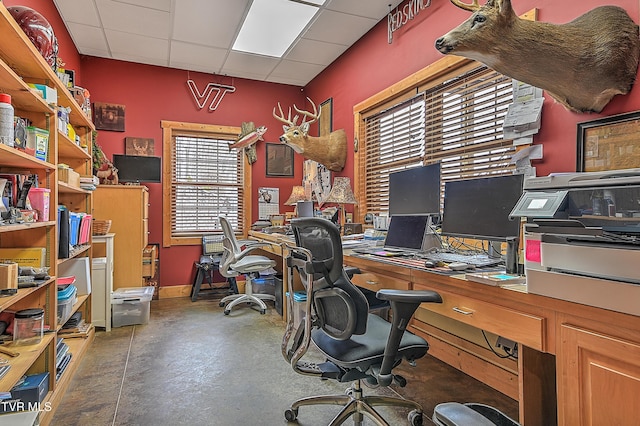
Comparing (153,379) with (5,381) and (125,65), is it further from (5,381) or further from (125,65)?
(125,65)

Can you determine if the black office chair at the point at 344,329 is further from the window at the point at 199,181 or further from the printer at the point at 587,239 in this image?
the window at the point at 199,181

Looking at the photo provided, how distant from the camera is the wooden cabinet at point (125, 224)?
3736 mm

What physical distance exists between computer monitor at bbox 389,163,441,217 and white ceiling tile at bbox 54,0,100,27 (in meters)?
3.08

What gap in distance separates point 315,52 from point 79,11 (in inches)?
90.4

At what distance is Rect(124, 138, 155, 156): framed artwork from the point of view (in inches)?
174

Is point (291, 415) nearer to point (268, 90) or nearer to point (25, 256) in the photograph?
point (25, 256)

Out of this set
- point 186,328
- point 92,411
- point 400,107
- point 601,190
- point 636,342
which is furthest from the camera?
point 186,328

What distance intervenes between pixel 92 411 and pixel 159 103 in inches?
144

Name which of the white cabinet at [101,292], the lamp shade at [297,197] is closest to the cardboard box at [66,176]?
the white cabinet at [101,292]

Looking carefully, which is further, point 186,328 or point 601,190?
point 186,328

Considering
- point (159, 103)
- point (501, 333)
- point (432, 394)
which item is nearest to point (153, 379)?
point (432, 394)

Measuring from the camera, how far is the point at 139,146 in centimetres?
447

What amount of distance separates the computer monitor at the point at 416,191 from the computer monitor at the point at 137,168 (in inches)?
122

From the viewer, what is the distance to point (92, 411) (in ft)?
6.55
